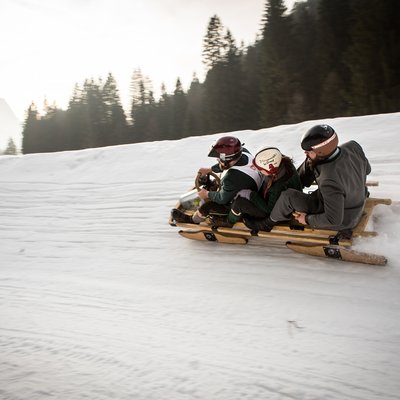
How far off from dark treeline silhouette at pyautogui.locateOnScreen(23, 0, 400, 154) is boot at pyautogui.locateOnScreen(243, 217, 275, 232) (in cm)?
3276

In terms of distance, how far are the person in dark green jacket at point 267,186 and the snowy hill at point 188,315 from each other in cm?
64

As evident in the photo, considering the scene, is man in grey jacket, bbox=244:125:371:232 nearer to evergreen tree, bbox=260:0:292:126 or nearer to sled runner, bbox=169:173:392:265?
sled runner, bbox=169:173:392:265

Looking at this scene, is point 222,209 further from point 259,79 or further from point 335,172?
point 259,79

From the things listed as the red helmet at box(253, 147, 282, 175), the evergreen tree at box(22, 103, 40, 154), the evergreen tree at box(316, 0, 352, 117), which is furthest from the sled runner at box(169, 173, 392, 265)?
the evergreen tree at box(22, 103, 40, 154)

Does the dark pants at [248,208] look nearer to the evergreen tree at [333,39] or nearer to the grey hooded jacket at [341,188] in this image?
the grey hooded jacket at [341,188]

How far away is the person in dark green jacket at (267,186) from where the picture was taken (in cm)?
389

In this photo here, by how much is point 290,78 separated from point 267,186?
1539 inches

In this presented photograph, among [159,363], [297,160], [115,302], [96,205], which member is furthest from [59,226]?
[297,160]

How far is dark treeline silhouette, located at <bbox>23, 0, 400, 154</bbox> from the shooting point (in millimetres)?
34594

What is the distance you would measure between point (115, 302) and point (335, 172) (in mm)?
2980

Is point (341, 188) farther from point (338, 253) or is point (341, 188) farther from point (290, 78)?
point (290, 78)

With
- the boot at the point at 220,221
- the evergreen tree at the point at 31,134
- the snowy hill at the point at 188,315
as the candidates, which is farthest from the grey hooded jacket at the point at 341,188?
the evergreen tree at the point at 31,134

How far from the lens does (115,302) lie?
4.46 metres

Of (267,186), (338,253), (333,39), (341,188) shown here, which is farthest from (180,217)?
(333,39)
